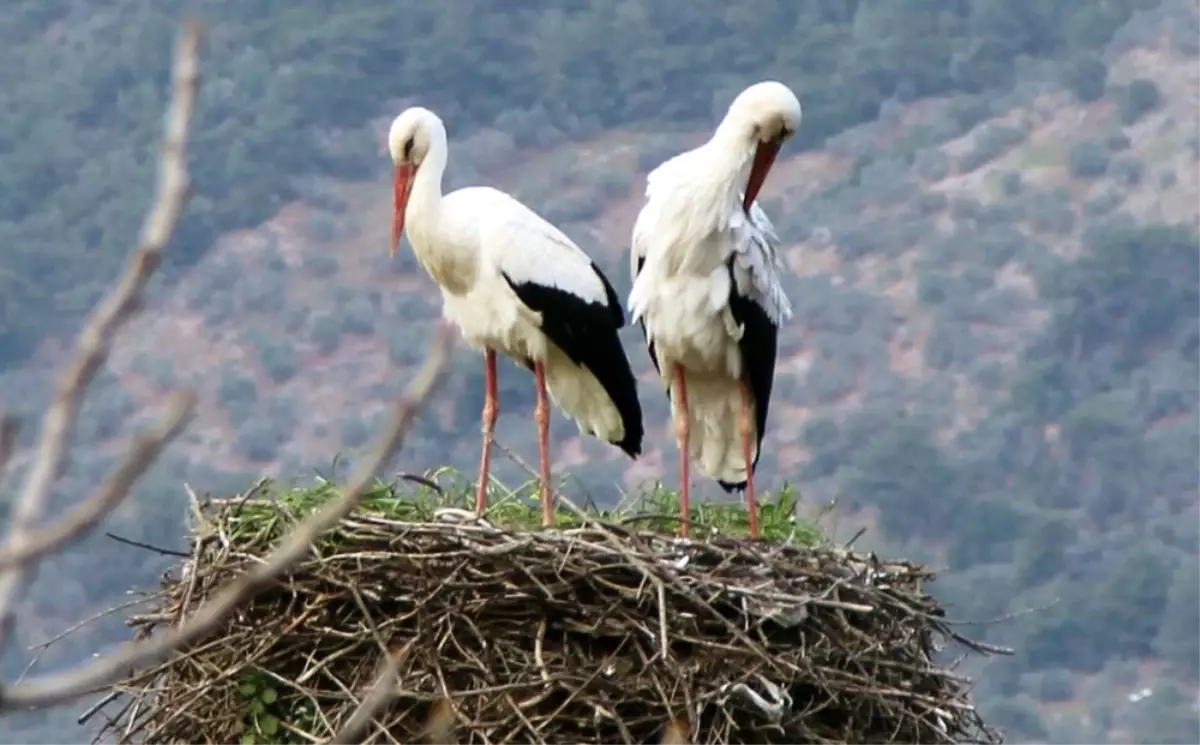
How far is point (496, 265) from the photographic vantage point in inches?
308

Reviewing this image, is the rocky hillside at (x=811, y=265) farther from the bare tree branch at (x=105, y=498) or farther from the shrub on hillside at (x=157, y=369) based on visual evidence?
the bare tree branch at (x=105, y=498)

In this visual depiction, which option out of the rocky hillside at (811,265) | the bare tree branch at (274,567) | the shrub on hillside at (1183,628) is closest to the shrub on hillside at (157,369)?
the rocky hillside at (811,265)

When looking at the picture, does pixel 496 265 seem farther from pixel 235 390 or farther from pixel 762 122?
pixel 235 390

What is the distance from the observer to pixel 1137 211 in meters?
38.7

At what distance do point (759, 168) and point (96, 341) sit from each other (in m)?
5.55

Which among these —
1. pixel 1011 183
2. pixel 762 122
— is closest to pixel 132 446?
pixel 762 122

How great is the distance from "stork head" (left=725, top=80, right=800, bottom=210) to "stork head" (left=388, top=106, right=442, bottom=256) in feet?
2.63

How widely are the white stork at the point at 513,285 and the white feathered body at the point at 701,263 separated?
15cm

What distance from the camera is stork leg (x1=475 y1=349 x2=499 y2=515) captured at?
24.8ft

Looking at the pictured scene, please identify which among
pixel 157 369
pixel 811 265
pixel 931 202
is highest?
pixel 931 202

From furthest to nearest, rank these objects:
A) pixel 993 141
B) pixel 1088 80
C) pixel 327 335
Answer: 1. pixel 1088 80
2. pixel 993 141
3. pixel 327 335

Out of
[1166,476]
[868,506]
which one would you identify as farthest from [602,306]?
[1166,476]

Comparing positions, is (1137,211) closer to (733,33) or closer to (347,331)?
(733,33)

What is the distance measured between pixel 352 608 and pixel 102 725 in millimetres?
621
